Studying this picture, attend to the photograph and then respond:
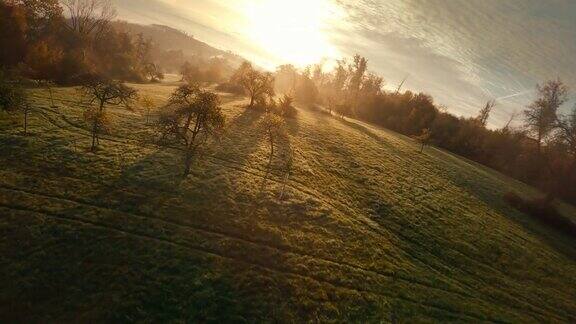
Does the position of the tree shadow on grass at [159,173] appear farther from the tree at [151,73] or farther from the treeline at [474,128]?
the tree at [151,73]

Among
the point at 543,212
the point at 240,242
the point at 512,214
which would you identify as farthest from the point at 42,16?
the point at 543,212

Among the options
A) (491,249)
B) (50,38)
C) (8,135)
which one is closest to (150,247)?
(8,135)

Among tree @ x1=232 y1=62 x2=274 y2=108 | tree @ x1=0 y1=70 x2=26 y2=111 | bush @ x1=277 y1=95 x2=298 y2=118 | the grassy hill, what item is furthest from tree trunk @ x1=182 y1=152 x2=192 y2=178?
tree @ x1=232 y1=62 x2=274 y2=108

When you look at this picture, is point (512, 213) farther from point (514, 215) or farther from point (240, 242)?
point (240, 242)

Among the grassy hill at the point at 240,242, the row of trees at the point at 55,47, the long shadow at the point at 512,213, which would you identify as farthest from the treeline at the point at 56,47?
the long shadow at the point at 512,213

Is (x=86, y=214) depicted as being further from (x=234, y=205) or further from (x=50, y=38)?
(x=50, y=38)

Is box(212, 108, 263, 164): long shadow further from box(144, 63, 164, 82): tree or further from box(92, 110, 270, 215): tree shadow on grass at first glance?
box(144, 63, 164, 82): tree
